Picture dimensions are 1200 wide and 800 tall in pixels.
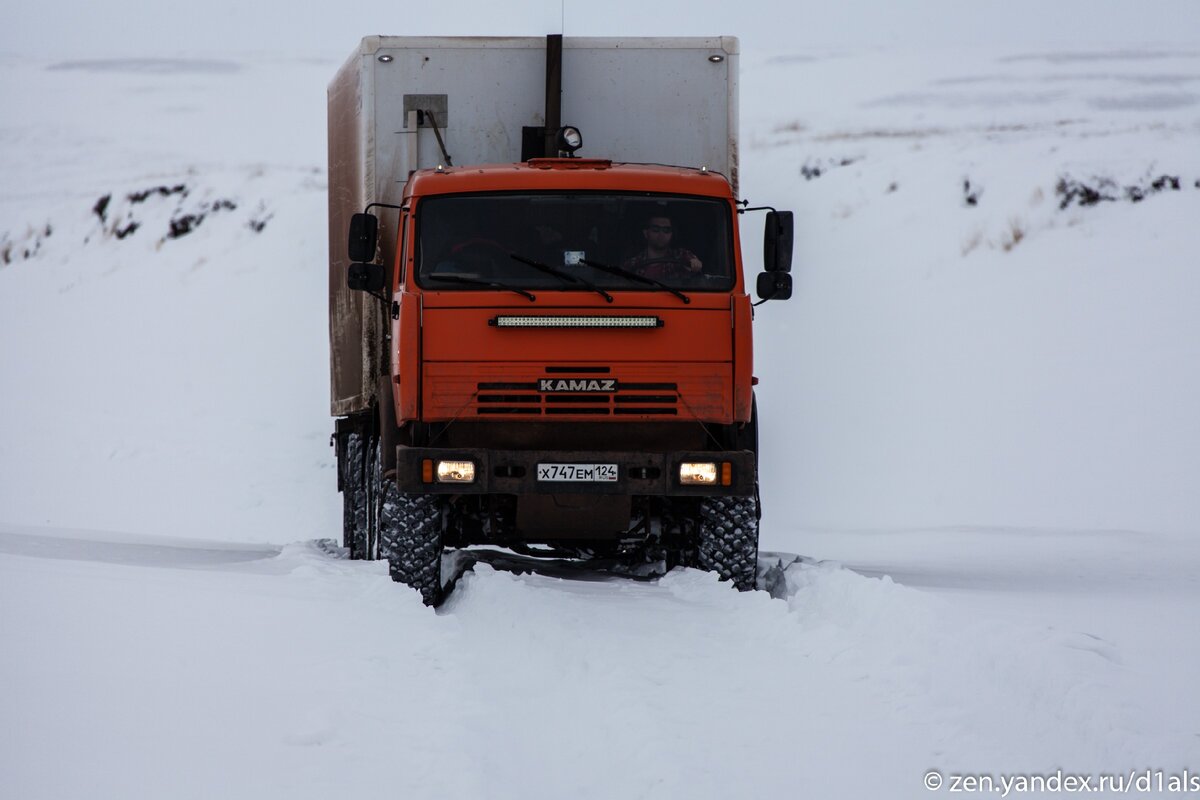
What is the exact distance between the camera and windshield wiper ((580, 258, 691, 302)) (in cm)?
825

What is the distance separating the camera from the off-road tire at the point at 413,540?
28.6 feet

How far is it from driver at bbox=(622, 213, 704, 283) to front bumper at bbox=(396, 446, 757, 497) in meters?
1.10

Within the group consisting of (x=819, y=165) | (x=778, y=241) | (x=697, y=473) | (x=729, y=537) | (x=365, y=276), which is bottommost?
(x=729, y=537)

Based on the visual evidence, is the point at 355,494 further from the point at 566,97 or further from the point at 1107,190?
the point at 1107,190

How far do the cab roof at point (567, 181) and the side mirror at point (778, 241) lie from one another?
0.34 m

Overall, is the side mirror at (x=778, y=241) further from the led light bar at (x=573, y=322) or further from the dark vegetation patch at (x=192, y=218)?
the dark vegetation patch at (x=192, y=218)

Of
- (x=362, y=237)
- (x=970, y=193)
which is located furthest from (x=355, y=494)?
(x=970, y=193)

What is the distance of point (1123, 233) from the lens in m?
29.7

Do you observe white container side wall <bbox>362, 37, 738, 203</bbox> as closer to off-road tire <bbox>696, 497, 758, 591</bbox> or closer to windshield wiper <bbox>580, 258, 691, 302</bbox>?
windshield wiper <bbox>580, 258, 691, 302</bbox>

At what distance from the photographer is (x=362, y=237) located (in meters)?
8.59

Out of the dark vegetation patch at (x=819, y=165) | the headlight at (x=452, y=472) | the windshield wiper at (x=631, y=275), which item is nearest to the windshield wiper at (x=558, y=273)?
the windshield wiper at (x=631, y=275)

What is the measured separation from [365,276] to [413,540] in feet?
5.52

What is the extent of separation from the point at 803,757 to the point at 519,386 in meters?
3.56

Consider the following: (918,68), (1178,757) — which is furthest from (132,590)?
(918,68)
